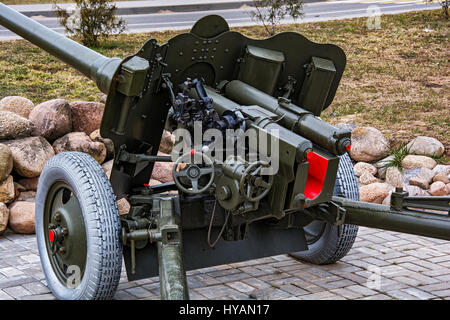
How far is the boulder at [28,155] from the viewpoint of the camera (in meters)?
6.71

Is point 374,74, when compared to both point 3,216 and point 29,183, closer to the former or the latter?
point 29,183

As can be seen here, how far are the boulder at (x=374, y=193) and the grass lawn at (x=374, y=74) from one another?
1264 millimetres

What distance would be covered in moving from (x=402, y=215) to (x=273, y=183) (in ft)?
2.96

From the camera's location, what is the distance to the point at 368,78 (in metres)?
10.7

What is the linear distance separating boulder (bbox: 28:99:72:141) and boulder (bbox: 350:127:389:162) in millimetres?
3180

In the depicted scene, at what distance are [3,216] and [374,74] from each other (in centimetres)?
643

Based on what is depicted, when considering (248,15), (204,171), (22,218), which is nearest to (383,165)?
(22,218)

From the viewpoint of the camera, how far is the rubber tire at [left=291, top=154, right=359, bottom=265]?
550 centimetres

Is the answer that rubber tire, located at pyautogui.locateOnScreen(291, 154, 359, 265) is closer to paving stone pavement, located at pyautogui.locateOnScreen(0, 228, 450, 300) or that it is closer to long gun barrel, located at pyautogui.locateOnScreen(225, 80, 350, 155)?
paving stone pavement, located at pyautogui.locateOnScreen(0, 228, 450, 300)

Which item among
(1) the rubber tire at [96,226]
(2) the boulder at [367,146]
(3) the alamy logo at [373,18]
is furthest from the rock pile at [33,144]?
(3) the alamy logo at [373,18]

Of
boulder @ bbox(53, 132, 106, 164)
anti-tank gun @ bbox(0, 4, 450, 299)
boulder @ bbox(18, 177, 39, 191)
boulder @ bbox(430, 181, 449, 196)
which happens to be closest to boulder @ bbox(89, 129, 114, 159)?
boulder @ bbox(53, 132, 106, 164)

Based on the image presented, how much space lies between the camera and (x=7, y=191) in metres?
6.54

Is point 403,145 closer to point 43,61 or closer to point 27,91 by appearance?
point 27,91
